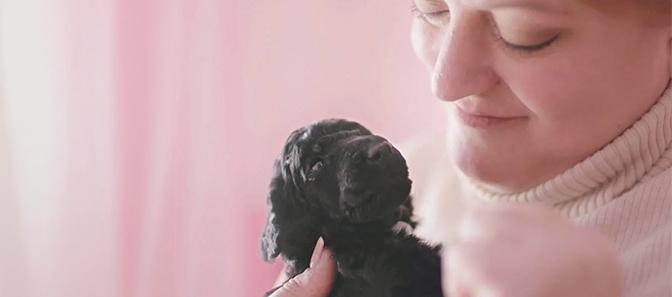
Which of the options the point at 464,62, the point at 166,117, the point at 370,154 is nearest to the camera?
the point at 370,154

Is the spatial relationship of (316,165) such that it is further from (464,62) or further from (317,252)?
(464,62)

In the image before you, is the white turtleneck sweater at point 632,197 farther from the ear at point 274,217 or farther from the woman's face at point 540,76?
the ear at point 274,217

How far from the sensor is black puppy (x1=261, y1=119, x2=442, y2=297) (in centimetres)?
66

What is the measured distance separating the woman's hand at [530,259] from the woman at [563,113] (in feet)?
0.15

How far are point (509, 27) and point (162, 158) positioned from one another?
0.59m

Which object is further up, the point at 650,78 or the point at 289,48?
the point at 650,78

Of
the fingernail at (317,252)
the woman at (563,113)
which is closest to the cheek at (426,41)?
the woman at (563,113)

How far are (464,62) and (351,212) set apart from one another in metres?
0.18

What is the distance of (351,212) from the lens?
66 centimetres

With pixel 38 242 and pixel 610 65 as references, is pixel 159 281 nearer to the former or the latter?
pixel 38 242

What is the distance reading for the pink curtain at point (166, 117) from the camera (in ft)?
3.73

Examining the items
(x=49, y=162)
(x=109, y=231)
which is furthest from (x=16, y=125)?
(x=109, y=231)

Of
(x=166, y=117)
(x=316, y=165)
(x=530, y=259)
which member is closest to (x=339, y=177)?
(x=316, y=165)

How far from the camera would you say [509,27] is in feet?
2.42
